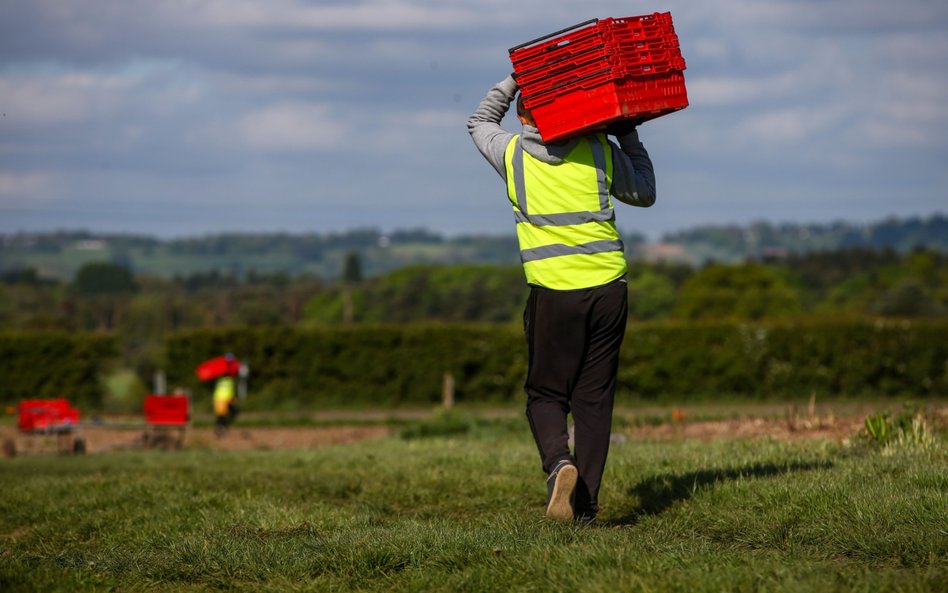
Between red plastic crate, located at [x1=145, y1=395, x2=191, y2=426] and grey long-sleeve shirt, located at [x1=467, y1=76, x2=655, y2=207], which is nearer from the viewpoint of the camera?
grey long-sleeve shirt, located at [x1=467, y1=76, x2=655, y2=207]

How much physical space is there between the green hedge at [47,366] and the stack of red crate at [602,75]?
31.3 meters

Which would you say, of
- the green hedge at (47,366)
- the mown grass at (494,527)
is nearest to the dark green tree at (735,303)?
the green hedge at (47,366)

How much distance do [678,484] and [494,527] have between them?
1782 millimetres

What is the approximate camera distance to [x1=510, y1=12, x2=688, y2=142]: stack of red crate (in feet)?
20.6

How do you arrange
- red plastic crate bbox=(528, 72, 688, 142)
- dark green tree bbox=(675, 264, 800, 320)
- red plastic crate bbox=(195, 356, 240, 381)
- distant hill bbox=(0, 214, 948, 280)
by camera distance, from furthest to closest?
distant hill bbox=(0, 214, 948, 280)
dark green tree bbox=(675, 264, 800, 320)
red plastic crate bbox=(195, 356, 240, 381)
red plastic crate bbox=(528, 72, 688, 142)

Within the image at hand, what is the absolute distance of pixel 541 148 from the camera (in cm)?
651

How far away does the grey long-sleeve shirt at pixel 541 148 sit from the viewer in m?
6.52

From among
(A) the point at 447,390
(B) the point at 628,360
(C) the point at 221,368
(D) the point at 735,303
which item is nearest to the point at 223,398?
(C) the point at 221,368

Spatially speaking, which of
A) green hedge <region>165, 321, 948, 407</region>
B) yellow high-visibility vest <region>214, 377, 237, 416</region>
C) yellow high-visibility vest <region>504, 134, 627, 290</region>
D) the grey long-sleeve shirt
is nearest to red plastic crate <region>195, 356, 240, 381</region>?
yellow high-visibility vest <region>214, 377, 237, 416</region>

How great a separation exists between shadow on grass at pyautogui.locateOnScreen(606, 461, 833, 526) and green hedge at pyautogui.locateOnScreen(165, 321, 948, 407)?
81.4 feet

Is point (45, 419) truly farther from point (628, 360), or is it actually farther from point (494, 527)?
point (494, 527)

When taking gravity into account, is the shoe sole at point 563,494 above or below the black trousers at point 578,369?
below

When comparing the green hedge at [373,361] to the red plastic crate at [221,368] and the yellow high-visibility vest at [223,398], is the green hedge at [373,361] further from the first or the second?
the yellow high-visibility vest at [223,398]

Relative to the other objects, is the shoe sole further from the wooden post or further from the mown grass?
the wooden post
